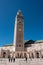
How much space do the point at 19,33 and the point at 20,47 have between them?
499 centimetres

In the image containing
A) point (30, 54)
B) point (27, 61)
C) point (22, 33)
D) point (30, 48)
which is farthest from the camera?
point (22, 33)

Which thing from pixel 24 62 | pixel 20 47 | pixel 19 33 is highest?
pixel 19 33

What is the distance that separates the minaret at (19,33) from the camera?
151ft

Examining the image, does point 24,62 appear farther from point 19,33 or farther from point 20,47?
point 19,33

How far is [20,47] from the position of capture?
4603 cm

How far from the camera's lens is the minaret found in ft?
151

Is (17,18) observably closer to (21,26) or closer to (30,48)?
(21,26)

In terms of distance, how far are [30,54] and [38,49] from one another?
375 centimetres

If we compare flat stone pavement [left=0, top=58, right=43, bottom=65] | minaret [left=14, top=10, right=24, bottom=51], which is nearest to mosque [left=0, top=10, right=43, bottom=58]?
minaret [left=14, top=10, right=24, bottom=51]

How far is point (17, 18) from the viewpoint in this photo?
162 feet

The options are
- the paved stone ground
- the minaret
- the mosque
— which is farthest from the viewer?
the minaret

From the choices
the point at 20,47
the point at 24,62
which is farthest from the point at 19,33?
the point at 24,62

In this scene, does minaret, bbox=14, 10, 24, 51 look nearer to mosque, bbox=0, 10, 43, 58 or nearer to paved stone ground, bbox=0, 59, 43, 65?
mosque, bbox=0, 10, 43, 58

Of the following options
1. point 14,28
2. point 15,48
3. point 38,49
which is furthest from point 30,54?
point 14,28
